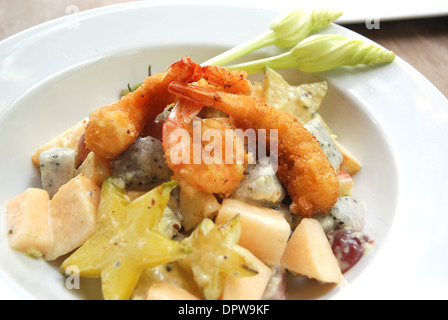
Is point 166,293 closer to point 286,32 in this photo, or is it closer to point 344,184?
point 344,184

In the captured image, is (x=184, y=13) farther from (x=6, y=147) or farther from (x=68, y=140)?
(x=6, y=147)

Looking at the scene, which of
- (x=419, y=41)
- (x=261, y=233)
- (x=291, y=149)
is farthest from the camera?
(x=419, y=41)

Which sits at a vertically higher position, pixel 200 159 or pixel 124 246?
pixel 200 159

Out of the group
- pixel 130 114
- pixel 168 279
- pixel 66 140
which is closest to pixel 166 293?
pixel 168 279

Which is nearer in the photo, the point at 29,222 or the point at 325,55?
the point at 29,222

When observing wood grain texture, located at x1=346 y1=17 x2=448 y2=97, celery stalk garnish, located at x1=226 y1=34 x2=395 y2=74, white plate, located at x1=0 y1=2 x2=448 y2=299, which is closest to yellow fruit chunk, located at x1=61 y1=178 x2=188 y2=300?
white plate, located at x1=0 y1=2 x2=448 y2=299

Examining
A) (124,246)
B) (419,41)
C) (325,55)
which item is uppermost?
(325,55)
